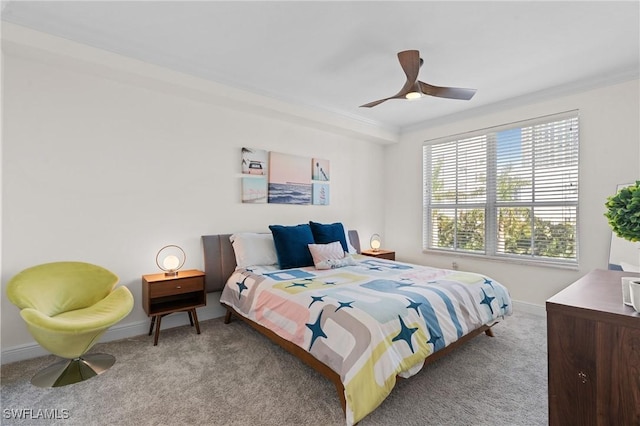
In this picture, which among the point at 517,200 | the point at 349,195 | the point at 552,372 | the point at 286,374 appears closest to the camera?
the point at 552,372

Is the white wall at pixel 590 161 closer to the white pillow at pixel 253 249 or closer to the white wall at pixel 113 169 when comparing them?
the white pillow at pixel 253 249

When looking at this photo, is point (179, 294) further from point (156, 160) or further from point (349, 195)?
point (349, 195)

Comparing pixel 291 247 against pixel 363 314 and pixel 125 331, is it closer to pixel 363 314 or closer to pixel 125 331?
pixel 363 314

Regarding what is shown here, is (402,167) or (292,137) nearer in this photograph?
(292,137)

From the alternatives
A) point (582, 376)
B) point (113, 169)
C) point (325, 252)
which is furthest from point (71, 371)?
point (582, 376)

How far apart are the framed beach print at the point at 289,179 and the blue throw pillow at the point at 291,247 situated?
68 cm

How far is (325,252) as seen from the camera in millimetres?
3416

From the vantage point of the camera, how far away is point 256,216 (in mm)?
3893

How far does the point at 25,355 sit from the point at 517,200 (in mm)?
5359

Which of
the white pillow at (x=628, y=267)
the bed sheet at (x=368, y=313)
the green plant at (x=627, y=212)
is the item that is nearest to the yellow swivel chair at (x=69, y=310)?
the bed sheet at (x=368, y=313)

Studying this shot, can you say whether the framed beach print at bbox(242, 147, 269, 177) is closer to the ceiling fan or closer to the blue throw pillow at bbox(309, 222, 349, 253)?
the blue throw pillow at bbox(309, 222, 349, 253)

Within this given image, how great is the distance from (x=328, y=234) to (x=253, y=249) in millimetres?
949

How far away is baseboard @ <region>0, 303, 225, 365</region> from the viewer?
8.02 ft

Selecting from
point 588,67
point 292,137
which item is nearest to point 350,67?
point 292,137
